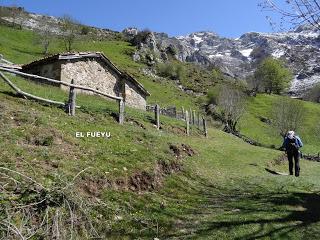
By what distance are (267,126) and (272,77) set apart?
46.9 m

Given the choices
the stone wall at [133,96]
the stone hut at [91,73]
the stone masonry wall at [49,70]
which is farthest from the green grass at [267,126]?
the stone masonry wall at [49,70]

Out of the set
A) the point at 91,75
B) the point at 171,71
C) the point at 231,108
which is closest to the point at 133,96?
the point at 91,75

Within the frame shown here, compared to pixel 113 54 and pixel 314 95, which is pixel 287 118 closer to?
pixel 113 54

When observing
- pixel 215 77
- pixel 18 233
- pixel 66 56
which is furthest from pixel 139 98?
pixel 215 77

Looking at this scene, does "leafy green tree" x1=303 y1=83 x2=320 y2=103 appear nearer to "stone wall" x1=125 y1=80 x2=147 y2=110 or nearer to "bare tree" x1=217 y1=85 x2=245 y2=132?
"bare tree" x1=217 y1=85 x2=245 y2=132

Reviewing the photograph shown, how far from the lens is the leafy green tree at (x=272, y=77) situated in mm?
121200

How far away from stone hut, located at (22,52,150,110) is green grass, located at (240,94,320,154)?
25.7 m

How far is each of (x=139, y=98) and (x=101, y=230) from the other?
1478 inches

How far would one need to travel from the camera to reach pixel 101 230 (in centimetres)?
1030

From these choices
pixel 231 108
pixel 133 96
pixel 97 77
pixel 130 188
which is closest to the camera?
pixel 130 188

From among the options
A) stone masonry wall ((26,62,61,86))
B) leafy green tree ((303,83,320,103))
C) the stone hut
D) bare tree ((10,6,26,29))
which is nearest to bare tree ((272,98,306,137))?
the stone hut

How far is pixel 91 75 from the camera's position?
134ft

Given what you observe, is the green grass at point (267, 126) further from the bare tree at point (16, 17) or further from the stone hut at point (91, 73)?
the bare tree at point (16, 17)

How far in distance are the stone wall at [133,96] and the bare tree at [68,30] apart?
5484cm
